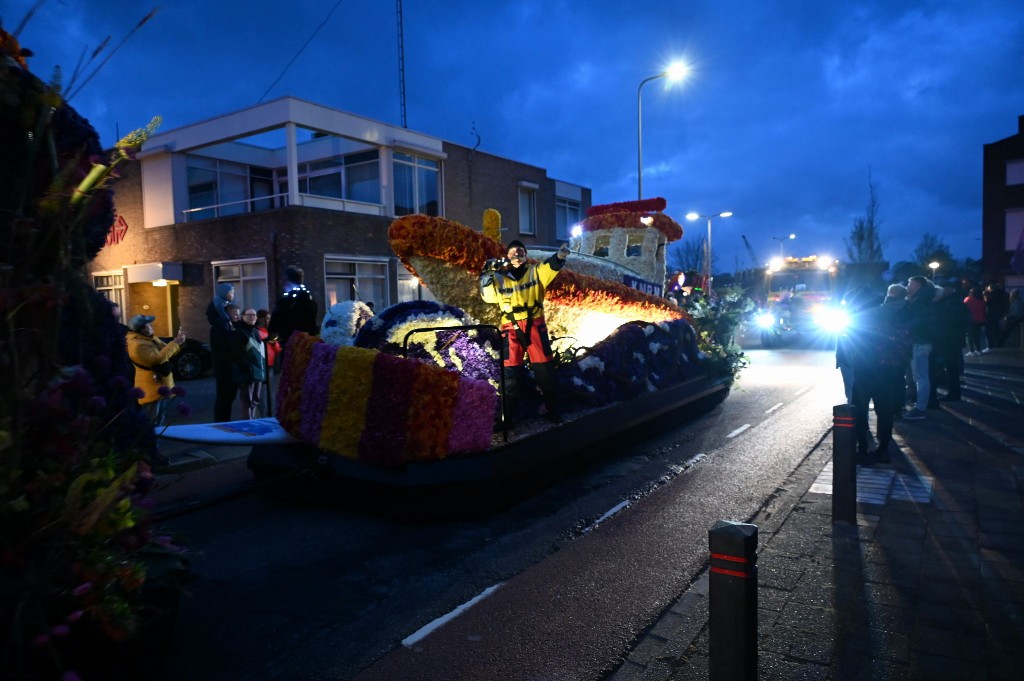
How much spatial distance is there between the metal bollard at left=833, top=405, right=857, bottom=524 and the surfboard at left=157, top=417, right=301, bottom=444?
423 cm

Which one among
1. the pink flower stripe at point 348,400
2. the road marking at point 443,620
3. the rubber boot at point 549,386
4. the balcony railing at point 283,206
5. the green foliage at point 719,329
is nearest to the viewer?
the road marking at point 443,620

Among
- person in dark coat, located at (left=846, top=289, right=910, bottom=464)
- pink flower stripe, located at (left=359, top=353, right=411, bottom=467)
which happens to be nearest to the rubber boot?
pink flower stripe, located at (left=359, top=353, right=411, bottom=467)

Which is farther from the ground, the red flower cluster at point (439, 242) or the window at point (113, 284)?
the window at point (113, 284)

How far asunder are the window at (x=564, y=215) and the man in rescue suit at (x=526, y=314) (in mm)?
24511

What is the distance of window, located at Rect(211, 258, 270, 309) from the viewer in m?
19.4

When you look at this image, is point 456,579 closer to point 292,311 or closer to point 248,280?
point 292,311

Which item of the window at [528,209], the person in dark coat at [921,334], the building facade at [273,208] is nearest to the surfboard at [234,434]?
the person in dark coat at [921,334]

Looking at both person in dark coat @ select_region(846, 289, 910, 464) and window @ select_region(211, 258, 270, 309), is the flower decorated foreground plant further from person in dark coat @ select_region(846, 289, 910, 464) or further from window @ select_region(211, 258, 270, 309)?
window @ select_region(211, 258, 270, 309)

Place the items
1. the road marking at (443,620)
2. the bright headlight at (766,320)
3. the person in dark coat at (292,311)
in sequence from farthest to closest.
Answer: the bright headlight at (766,320) → the person in dark coat at (292,311) → the road marking at (443,620)

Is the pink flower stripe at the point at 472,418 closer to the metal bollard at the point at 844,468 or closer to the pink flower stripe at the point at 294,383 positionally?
the pink flower stripe at the point at 294,383

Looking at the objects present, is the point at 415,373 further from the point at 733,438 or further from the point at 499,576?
the point at 733,438

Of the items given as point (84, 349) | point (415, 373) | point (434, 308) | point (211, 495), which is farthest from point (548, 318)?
point (84, 349)

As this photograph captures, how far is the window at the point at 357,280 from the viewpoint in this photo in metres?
19.6

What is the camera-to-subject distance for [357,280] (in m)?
20.5
